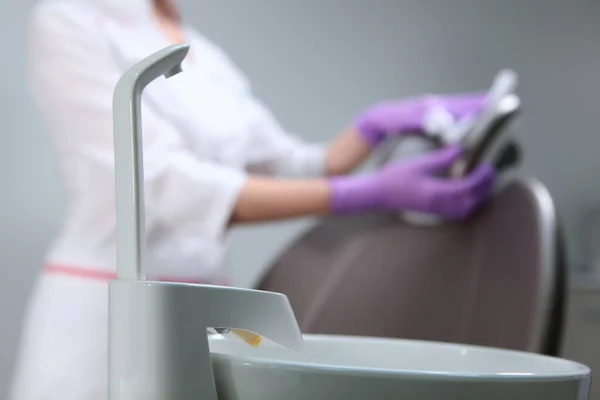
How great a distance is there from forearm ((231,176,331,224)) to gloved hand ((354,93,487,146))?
19 centimetres

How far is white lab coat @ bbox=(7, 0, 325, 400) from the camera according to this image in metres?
0.81

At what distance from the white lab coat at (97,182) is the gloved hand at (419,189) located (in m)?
0.15

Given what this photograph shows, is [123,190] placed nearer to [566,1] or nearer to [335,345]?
[335,345]

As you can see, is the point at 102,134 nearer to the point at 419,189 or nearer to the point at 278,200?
the point at 278,200

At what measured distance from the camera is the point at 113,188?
85 centimetres

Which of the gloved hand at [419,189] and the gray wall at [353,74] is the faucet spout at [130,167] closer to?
the gloved hand at [419,189]

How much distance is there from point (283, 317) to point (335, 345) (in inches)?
3.4

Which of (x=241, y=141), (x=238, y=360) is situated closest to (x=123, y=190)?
(x=238, y=360)

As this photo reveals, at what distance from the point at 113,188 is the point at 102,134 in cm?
7

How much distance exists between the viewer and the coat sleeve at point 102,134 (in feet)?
2.72

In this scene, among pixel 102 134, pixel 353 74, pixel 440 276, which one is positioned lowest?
pixel 440 276

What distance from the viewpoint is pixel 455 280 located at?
0.76 metres

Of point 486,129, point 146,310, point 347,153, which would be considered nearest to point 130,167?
point 146,310

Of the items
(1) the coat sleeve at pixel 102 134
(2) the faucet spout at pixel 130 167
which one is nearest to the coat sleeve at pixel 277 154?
(1) the coat sleeve at pixel 102 134
